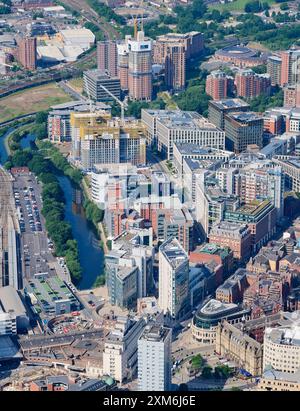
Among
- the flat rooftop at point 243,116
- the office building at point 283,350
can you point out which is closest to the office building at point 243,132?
the flat rooftop at point 243,116

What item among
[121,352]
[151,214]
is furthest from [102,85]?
[121,352]

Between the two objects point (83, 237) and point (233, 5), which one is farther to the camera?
point (233, 5)

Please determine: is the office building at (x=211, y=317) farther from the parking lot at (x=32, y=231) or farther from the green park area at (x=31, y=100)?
the green park area at (x=31, y=100)

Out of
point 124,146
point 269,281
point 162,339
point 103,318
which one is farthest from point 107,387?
point 124,146

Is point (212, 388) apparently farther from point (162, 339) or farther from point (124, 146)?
point (124, 146)

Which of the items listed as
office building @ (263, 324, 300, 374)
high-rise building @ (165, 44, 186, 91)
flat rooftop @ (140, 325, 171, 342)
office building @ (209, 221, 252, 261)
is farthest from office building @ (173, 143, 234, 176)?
flat rooftop @ (140, 325, 171, 342)

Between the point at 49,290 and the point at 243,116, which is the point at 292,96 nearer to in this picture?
the point at 243,116

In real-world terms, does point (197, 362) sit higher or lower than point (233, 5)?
higher
